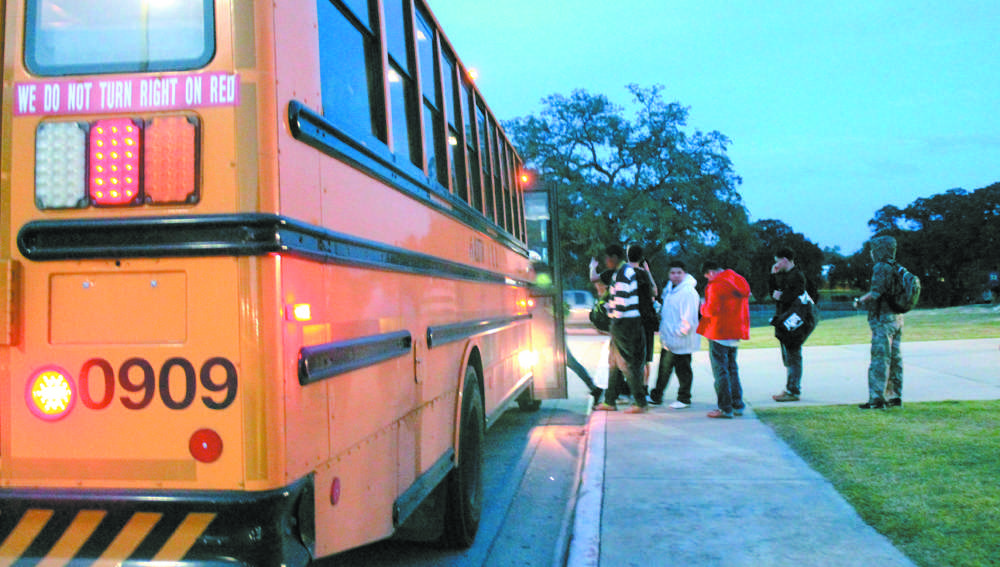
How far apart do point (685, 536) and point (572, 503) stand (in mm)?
1209

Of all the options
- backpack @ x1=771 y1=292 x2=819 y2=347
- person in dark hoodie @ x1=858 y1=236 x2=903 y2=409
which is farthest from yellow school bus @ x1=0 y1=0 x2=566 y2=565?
backpack @ x1=771 y1=292 x2=819 y2=347

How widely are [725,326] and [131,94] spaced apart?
666 centimetres

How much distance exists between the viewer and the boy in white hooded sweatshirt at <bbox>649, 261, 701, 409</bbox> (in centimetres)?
911

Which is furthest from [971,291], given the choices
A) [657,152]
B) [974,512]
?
[974,512]

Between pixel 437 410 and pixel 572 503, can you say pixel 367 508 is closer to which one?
pixel 437 410

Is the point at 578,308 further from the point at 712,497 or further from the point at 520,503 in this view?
the point at 712,497

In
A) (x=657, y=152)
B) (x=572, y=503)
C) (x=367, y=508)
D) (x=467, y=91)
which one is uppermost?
(x=657, y=152)

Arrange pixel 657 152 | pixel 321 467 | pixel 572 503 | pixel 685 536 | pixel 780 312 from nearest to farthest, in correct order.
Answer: pixel 321 467, pixel 685 536, pixel 572 503, pixel 780 312, pixel 657 152

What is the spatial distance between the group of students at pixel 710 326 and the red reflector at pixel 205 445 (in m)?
6.41

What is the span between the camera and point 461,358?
490 cm

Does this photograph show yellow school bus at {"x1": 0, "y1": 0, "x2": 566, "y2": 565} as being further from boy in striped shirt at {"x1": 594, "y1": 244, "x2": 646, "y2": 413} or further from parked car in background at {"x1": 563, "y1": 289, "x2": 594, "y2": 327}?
parked car in background at {"x1": 563, "y1": 289, "x2": 594, "y2": 327}

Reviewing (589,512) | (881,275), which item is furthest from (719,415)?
(589,512)

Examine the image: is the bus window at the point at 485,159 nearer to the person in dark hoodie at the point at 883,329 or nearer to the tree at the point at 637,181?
the person in dark hoodie at the point at 883,329

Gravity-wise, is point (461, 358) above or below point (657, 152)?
below
